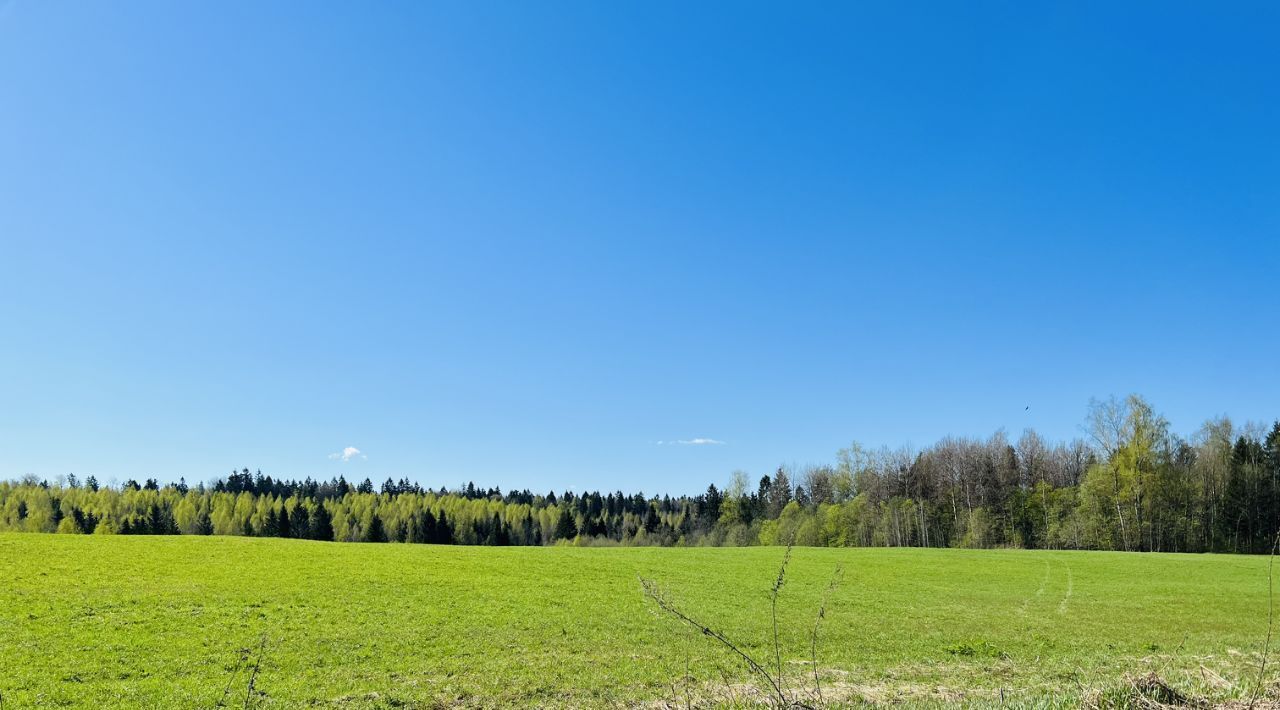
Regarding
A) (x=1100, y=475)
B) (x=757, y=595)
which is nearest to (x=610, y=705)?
(x=757, y=595)

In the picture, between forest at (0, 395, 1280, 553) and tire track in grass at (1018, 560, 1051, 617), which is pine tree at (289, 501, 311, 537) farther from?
tire track in grass at (1018, 560, 1051, 617)

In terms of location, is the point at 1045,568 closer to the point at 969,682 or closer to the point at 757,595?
the point at 757,595

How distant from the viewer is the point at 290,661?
15789 millimetres

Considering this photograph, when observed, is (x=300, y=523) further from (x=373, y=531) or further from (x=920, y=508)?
(x=920, y=508)

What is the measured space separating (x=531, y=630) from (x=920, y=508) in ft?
271

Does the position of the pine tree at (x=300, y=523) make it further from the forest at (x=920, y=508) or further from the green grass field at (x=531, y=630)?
the green grass field at (x=531, y=630)

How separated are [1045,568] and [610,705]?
48.6 metres

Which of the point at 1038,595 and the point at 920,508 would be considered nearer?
the point at 1038,595

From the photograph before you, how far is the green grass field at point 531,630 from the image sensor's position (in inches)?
521

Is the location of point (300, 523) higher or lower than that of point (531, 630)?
→ lower

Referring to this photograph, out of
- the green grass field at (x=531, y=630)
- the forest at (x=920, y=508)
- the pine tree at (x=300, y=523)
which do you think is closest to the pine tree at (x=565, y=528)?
the forest at (x=920, y=508)

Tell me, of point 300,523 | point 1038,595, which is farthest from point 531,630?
point 300,523

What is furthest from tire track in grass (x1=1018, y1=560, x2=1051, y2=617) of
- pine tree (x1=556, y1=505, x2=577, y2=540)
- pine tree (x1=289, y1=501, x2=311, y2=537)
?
pine tree (x1=289, y1=501, x2=311, y2=537)

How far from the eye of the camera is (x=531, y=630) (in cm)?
2116
